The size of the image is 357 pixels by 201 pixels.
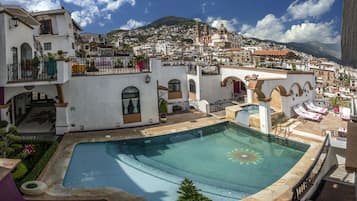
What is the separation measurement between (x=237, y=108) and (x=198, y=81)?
5.39 metres

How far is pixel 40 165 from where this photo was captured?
1005 centimetres

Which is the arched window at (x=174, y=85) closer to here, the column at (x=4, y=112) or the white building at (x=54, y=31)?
the white building at (x=54, y=31)

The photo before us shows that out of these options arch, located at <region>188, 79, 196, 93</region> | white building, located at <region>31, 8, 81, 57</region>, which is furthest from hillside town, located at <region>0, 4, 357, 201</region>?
white building, located at <region>31, 8, 81, 57</region>

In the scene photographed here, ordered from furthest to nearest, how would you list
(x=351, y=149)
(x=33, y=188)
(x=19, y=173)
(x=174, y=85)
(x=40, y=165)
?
1. (x=174, y=85)
2. (x=40, y=165)
3. (x=19, y=173)
4. (x=33, y=188)
5. (x=351, y=149)

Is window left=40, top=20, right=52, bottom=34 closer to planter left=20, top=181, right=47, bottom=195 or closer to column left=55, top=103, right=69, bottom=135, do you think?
column left=55, top=103, right=69, bottom=135

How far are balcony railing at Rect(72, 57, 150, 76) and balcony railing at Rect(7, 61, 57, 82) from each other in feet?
7.19

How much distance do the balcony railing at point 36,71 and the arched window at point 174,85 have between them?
11142 mm

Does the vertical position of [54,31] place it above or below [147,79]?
above

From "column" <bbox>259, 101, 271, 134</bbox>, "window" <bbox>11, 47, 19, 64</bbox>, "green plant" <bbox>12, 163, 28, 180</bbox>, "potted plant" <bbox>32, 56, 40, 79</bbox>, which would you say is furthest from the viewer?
"column" <bbox>259, 101, 271, 134</bbox>

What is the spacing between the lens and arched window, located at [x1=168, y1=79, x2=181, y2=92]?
2375 cm

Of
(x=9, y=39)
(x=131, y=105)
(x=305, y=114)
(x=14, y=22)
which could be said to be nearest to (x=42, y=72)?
(x=9, y=39)

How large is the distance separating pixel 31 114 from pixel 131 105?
25.8ft

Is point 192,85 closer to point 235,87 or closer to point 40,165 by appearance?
point 235,87

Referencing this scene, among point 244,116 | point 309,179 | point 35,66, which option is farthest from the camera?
point 244,116
